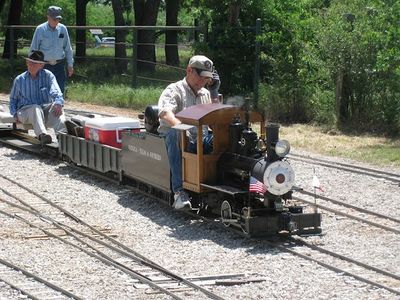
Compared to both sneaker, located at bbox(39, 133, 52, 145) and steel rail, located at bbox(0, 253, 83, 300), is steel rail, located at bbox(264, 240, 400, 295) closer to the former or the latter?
steel rail, located at bbox(0, 253, 83, 300)

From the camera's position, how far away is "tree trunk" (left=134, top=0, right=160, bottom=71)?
24.9 metres

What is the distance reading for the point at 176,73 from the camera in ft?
80.4

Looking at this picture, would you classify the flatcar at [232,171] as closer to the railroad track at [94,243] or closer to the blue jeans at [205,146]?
the blue jeans at [205,146]

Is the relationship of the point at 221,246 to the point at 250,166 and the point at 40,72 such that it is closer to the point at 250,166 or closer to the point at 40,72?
the point at 250,166

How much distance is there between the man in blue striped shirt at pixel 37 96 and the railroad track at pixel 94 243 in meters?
2.02

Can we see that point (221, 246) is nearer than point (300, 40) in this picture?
Yes

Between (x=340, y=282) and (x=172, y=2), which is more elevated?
(x=172, y=2)

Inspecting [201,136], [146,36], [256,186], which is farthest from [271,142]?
[146,36]

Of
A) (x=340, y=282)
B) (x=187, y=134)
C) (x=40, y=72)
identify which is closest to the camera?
(x=340, y=282)

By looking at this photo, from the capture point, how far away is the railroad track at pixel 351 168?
13.6 m

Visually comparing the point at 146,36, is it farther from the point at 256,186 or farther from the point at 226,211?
the point at 256,186

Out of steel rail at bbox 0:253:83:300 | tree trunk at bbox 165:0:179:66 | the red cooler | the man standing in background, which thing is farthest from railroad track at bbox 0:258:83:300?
tree trunk at bbox 165:0:179:66

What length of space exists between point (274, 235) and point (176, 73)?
15.2 m

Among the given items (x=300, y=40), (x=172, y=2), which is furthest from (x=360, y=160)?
(x=172, y=2)
